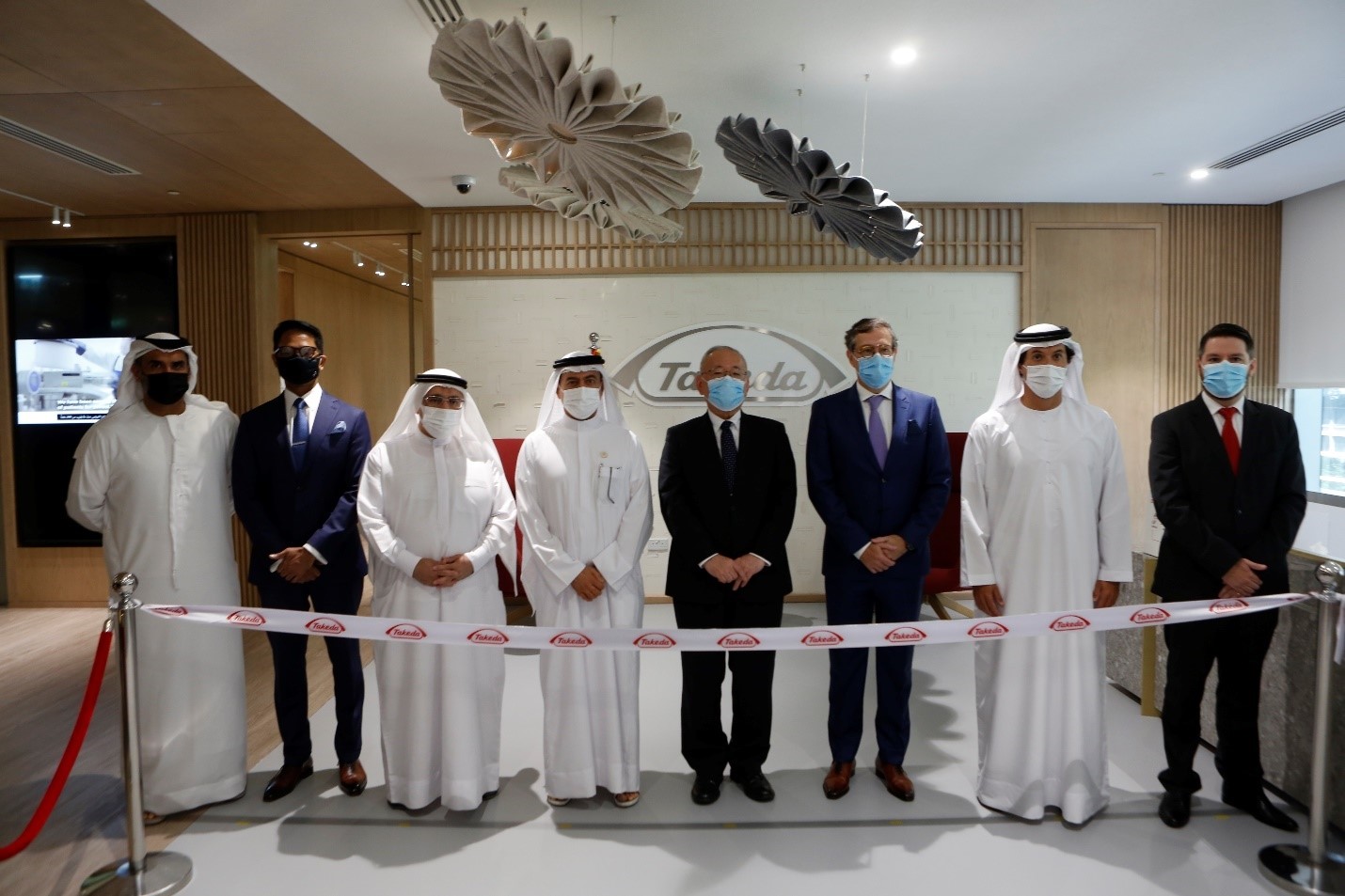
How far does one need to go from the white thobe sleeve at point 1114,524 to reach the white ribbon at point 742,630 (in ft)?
0.79

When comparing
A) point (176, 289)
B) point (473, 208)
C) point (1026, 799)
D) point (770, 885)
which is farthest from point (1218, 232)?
point (176, 289)

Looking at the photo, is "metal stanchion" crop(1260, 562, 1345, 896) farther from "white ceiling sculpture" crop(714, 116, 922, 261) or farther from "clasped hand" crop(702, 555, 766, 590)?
"white ceiling sculpture" crop(714, 116, 922, 261)

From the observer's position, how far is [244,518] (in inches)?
126

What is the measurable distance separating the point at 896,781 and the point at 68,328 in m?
6.97

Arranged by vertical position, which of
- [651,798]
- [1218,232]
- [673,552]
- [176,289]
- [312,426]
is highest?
[1218,232]

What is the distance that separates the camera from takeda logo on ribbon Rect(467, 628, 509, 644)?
2719mm

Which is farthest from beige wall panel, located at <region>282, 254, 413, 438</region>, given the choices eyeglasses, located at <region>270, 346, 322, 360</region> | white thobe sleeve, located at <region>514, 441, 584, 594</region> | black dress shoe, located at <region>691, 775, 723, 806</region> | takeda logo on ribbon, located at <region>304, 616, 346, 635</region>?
black dress shoe, located at <region>691, 775, 723, 806</region>

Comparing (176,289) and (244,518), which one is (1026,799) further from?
(176,289)

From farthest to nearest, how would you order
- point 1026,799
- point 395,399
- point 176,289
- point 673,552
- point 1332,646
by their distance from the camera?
point 395,399 → point 176,289 → point 673,552 → point 1026,799 → point 1332,646

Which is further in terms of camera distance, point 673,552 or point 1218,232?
point 1218,232

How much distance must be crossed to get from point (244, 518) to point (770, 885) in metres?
2.40

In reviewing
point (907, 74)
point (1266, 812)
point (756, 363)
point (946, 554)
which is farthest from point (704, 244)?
point (1266, 812)

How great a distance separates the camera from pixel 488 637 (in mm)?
2736

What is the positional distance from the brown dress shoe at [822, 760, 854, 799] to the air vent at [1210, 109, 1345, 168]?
449 cm
